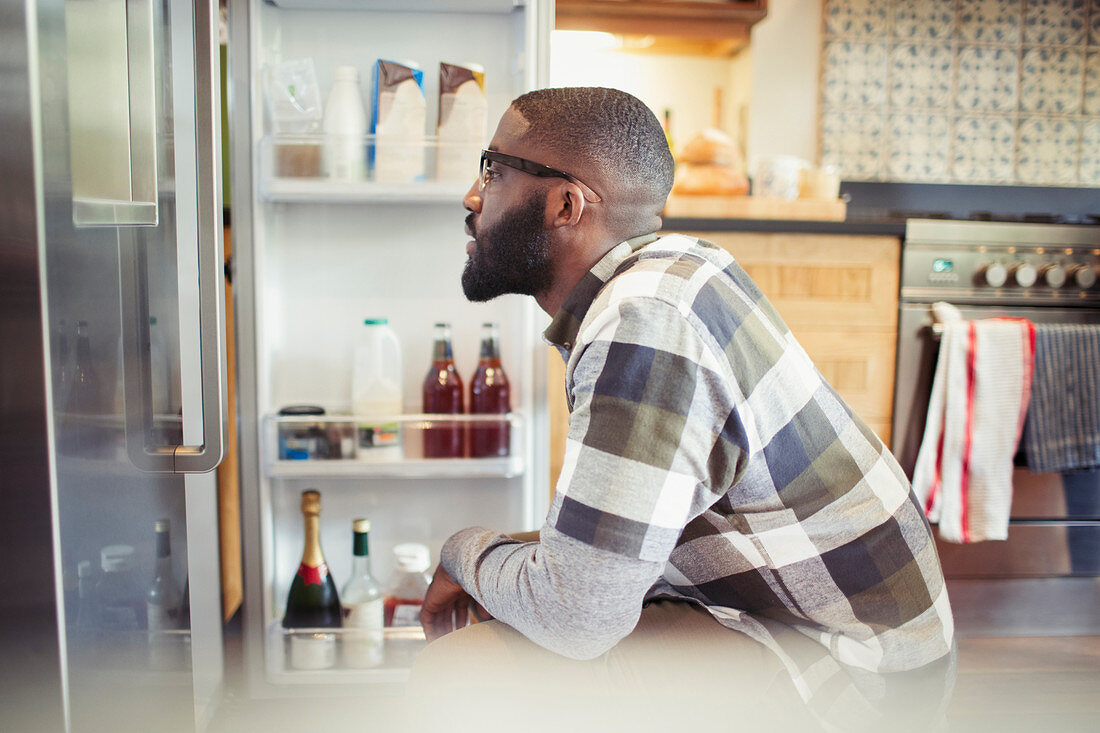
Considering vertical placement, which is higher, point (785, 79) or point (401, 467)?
point (785, 79)

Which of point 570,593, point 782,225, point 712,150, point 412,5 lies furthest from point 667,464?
point 712,150

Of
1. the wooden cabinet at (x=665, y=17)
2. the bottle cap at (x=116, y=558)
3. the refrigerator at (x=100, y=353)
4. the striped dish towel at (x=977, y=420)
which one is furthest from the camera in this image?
the wooden cabinet at (x=665, y=17)

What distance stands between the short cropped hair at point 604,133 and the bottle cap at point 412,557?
2.75 ft

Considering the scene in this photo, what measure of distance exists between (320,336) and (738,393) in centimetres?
101

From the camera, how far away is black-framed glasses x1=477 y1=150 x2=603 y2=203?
88 cm

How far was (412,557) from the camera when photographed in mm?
1459

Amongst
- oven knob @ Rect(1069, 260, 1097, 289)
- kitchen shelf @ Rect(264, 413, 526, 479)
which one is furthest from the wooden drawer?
kitchen shelf @ Rect(264, 413, 526, 479)

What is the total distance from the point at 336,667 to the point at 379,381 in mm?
509

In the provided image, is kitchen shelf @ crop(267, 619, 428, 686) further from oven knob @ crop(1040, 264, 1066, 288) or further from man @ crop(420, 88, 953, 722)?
oven knob @ crop(1040, 264, 1066, 288)

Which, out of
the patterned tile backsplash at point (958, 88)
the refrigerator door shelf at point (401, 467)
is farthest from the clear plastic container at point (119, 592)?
the patterned tile backsplash at point (958, 88)

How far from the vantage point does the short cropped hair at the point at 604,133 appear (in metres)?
0.88

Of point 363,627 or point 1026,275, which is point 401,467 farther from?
point 1026,275

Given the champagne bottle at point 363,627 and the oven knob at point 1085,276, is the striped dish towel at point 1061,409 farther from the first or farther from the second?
the champagne bottle at point 363,627

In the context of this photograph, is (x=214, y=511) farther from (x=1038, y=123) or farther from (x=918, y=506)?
(x=1038, y=123)
